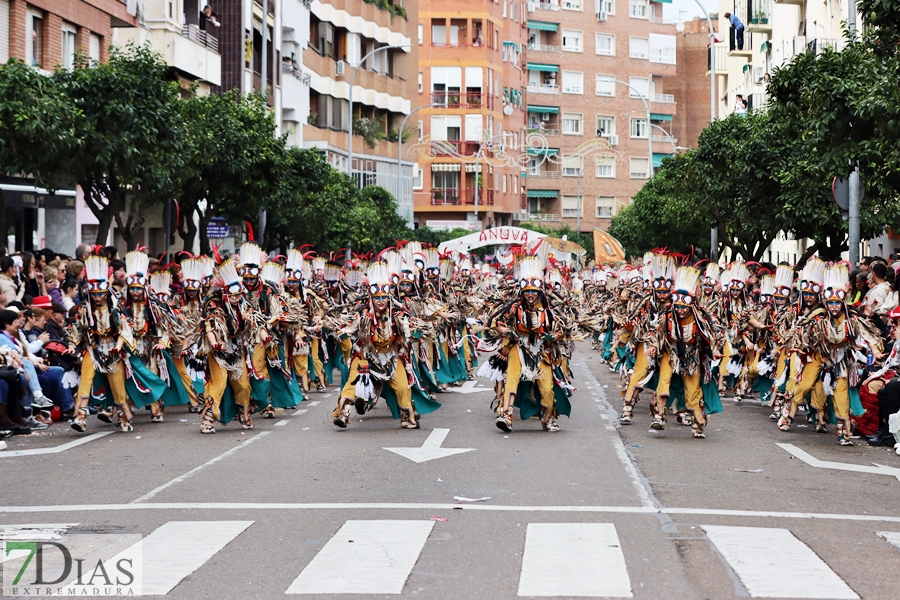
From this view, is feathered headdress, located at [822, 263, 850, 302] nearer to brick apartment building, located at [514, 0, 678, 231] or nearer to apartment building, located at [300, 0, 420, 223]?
apartment building, located at [300, 0, 420, 223]

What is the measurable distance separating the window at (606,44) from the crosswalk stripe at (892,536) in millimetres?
97753

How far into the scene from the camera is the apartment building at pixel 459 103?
8956 cm

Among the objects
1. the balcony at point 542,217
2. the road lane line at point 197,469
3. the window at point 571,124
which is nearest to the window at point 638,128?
the window at point 571,124

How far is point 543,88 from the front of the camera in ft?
340

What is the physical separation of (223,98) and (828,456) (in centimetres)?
2258

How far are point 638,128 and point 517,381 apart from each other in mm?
94085

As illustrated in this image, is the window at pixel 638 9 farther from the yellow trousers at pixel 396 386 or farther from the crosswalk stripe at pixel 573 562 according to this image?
the crosswalk stripe at pixel 573 562

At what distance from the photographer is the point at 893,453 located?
1579cm

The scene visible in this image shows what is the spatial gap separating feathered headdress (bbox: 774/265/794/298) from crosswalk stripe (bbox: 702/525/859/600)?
10211mm

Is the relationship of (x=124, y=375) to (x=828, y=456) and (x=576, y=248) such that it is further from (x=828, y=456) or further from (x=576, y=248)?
(x=576, y=248)

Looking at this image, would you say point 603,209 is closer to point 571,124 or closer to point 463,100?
point 571,124

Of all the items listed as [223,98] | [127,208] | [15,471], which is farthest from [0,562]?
[127,208]

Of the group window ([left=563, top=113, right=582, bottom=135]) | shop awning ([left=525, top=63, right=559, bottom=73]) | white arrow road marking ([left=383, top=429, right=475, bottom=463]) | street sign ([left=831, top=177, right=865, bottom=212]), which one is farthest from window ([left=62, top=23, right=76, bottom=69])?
window ([left=563, top=113, right=582, bottom=135])

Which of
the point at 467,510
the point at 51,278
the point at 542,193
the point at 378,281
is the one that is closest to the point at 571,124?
the point at 542,193
